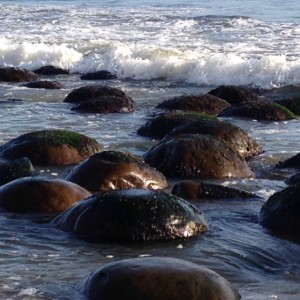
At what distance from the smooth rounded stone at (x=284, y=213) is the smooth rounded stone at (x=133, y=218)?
2.10 feet

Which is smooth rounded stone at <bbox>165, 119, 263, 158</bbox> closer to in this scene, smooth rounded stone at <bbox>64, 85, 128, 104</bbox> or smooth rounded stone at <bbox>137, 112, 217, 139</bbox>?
smooth rounded stone at <bbox>137, 112, 217, 139</bbox>

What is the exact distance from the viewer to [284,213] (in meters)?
7.47

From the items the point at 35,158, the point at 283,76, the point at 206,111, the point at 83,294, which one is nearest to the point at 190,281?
the point at 83,294

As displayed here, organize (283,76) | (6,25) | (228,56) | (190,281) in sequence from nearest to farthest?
1. (190,281)
2. (283,76)
3. (228,56)
4. (6,25)

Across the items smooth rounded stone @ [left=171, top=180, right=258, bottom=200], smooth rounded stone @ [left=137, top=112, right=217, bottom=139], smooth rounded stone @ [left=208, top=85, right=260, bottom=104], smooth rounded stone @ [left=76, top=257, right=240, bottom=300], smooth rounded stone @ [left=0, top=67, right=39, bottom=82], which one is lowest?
smooth rounded stone @ [left=0, top=67, right=39, bottom=82]

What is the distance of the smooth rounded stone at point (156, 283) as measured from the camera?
17.5 ft

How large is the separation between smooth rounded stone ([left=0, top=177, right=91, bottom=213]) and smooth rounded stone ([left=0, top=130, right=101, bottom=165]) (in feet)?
7.76

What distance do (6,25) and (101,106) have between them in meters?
22.4

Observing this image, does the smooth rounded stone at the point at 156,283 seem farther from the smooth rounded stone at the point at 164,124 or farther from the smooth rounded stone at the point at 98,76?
the smooth rounded stone at the point at 98,76

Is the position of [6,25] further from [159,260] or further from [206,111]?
[159,260]

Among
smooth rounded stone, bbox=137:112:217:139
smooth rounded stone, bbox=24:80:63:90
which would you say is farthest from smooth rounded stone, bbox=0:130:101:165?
smooth rounded stone, bbox=24:80:63:90

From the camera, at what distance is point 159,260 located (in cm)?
560

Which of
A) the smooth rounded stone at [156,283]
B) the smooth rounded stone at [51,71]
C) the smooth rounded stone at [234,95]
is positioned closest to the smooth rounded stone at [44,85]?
the smooth rounded stone at [234,95]

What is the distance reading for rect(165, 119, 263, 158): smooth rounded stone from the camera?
1120 cm
